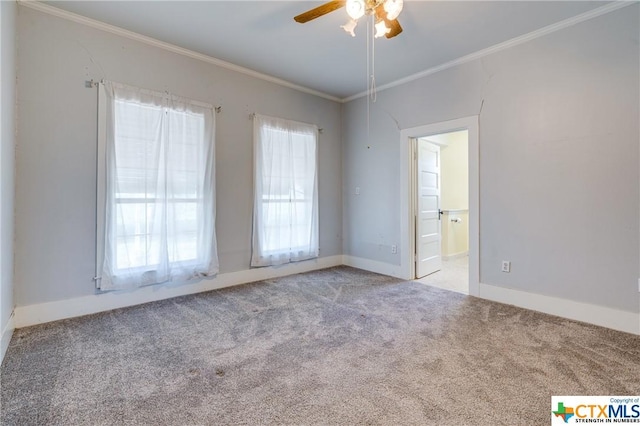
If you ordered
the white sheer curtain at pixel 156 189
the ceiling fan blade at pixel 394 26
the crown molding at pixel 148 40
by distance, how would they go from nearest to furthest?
the ceiling fan blade at pixel 394 26, the crown molding at pixel 148 40, the white sheer curtain at pixel 156 189

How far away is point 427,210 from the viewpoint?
4543 millimetres

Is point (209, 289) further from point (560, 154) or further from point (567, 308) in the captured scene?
point (560, 154)

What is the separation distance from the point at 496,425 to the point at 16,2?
4517 millimetres

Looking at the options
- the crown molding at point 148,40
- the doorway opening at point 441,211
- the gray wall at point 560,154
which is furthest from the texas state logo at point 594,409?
the crown molding at point 148,40

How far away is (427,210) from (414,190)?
0.51 metres

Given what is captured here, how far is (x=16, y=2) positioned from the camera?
255cm

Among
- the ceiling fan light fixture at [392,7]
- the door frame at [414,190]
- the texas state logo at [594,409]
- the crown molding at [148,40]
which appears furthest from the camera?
the door frame at [414,190]

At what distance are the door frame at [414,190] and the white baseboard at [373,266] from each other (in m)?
0.11

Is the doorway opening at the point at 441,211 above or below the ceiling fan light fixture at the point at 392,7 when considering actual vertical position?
below

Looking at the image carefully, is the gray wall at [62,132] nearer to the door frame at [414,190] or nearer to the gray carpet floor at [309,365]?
the gray carpet floor at [309,365]

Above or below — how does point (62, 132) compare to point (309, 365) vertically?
above

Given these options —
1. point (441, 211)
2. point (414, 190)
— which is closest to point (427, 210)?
point (414, 190)

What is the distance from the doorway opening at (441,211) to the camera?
14.0 feet

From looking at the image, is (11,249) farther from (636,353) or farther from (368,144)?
(636,353)
